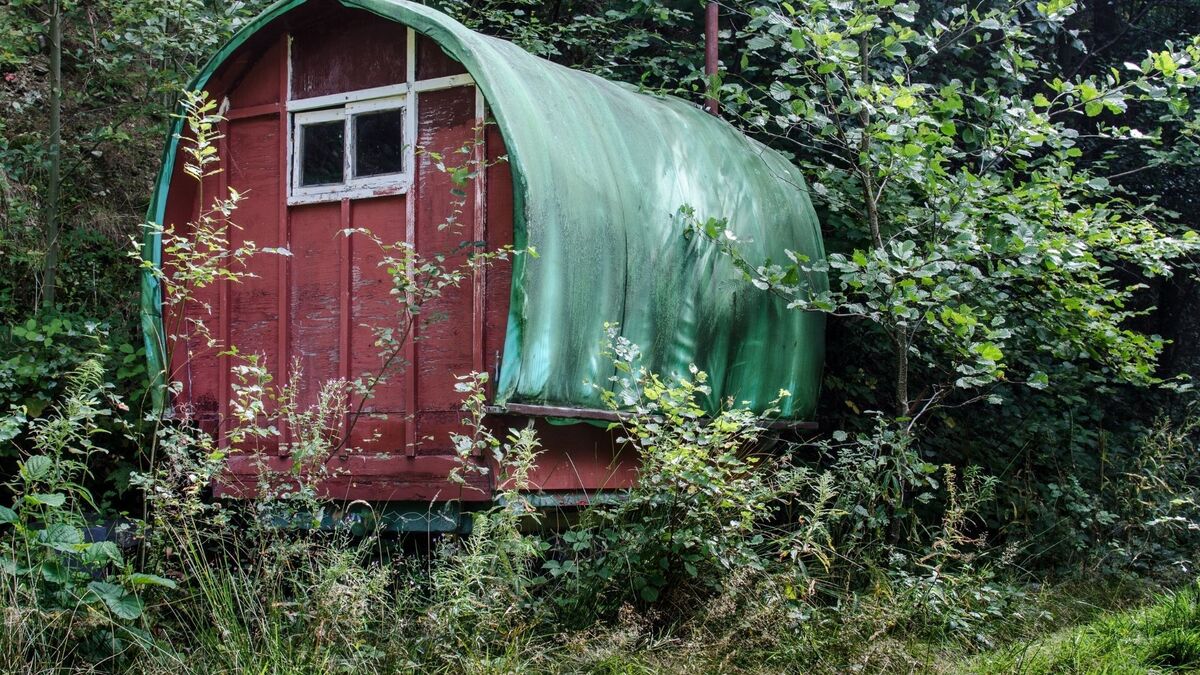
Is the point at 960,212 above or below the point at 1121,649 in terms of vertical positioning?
above

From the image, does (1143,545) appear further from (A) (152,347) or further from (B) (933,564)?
(A) (152,347)

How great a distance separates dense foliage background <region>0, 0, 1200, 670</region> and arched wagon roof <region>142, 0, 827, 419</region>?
269 millimetres

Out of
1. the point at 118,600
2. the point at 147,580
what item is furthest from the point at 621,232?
the point at 118,600

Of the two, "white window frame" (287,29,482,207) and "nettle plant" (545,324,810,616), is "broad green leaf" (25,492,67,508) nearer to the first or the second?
"nettle plant" (545,324,810,616)

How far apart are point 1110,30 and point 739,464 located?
7.56 m

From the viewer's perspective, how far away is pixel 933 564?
19.5 feet

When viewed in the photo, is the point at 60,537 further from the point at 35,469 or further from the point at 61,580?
the point at 35,469

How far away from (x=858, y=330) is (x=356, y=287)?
4236 mm

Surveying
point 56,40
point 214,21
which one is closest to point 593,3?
point 214,21

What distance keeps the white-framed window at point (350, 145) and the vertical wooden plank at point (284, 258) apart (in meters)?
0.04

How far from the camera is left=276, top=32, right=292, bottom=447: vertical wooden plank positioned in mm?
5648

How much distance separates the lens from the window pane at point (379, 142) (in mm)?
5508

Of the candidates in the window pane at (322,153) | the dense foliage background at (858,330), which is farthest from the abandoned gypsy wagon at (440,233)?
the dense foliage background at (858,330)

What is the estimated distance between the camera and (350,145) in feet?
18.4
